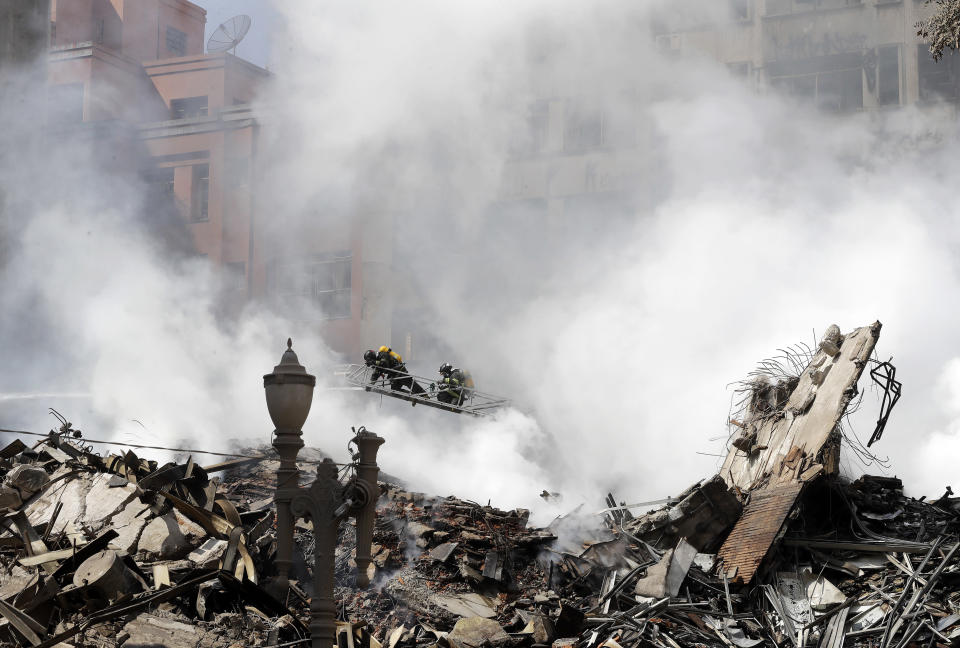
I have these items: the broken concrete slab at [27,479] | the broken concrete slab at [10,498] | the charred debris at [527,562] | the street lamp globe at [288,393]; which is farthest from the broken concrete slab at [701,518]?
the broken concrete slab at [10,498]

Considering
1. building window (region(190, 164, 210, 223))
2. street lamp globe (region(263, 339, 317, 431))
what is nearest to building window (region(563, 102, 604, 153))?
building window (region(190, 164, 210, 223))

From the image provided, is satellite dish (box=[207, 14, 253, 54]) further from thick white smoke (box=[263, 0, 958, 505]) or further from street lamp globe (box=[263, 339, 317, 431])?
street lamp globe (box=[263, 339, 317, 431])

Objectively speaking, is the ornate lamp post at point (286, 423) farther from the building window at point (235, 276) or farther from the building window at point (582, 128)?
the building window at point (235, 276)

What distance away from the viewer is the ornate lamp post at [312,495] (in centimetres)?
604

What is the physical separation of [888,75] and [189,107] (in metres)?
20.5

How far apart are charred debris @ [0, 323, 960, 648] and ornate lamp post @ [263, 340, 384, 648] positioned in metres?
2.25

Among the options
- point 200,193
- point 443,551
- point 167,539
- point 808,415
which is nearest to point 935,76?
point 808,415

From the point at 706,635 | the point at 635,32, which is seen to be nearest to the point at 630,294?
the point at 635,32

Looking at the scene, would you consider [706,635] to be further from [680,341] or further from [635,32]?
[635,32]

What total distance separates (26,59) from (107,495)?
6631mm

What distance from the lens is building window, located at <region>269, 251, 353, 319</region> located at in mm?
30031

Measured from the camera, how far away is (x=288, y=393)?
6.03 m

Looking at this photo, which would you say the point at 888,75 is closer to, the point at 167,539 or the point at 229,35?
the point at 229,35

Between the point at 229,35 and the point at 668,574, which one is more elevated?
the point at 229,35
